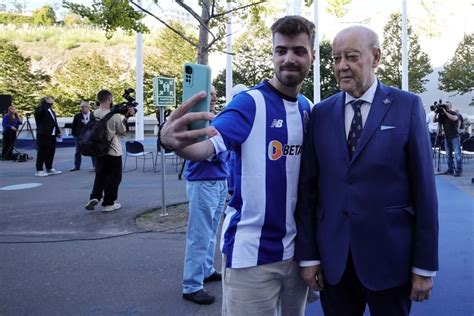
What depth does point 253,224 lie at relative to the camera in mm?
2143

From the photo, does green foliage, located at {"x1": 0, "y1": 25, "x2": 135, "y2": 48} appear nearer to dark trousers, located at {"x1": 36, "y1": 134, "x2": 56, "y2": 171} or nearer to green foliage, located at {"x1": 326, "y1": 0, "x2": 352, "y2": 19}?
dark trousers, located at {"x1": 36, "y1": 134, "x2": 56, "y2": 171}

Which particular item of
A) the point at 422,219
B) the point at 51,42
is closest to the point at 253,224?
the point at 422,219

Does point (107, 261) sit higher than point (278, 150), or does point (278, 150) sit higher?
point (278, 150)

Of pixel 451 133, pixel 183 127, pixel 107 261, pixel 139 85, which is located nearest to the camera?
pixel 183 127

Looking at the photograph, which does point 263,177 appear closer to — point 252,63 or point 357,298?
point 357,298

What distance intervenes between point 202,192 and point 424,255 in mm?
2189

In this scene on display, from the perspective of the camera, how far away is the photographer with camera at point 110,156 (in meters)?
7.43

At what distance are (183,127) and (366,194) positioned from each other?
90 centimetres

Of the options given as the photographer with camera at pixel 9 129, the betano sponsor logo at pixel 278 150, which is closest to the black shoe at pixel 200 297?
the betano sponsor logo at pixel 278 150

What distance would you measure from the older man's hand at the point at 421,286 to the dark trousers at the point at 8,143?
16.3 meters

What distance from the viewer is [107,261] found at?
5188mm

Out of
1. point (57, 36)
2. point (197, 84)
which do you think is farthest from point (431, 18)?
point (57, 36)

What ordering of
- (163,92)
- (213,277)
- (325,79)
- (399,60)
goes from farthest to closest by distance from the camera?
(399,60) → (325,79) → (163,92) → (213,277)

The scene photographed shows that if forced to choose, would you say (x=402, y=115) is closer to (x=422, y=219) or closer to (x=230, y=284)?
(x=422, y=219)
